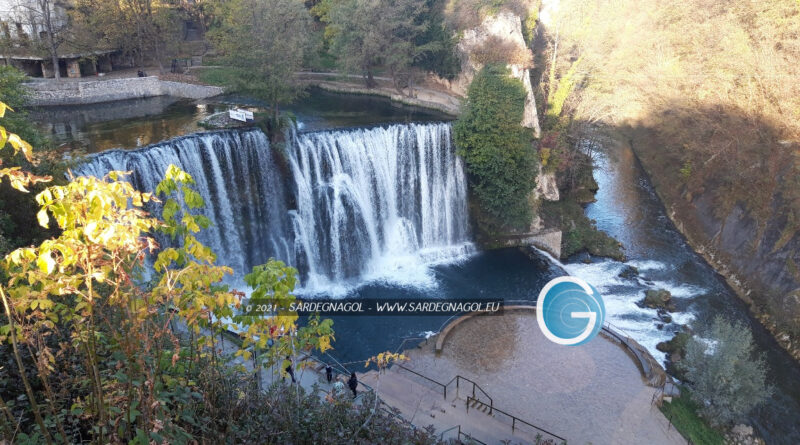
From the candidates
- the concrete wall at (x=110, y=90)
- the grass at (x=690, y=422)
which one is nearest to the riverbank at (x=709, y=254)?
the grass at (x=690, y=422)

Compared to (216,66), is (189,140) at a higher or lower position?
lower

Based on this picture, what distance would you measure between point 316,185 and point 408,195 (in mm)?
4179

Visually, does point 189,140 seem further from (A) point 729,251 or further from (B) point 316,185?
(A) point 729,251

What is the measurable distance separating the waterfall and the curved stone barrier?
4.30m

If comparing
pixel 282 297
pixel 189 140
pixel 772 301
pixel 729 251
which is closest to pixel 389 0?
pixel 189 140

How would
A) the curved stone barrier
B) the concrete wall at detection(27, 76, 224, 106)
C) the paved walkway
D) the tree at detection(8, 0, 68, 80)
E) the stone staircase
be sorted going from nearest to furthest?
the stone staircase < the paved walkway < the curved stone barrier < the concrete wall at detection(27, 76, 224, 106) < the tree at detection(8, 0, 68, 80)

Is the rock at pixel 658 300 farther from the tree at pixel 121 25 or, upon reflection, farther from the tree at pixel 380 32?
the tree at pixel 121 25

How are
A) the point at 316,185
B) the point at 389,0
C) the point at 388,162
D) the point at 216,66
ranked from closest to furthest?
the point at 316,185 → the point at 388,162 → the point at 389,0 → the point at 216,66

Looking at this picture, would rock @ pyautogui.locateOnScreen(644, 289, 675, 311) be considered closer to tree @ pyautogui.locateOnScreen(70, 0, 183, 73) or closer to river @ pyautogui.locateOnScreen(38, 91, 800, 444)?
river @ pyautogui.locateOnScreen(38, 91, 800, 444)

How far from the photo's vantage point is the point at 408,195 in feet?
72.2

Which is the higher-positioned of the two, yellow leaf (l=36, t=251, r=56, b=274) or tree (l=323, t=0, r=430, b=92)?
tree (l=323, t=0, r=430, b=92)

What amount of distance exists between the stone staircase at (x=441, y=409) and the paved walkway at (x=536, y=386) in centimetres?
2

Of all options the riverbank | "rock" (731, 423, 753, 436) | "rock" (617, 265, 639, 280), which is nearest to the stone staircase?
"rock" (731, 423, 753, 436)

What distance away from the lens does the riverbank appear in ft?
58.6
